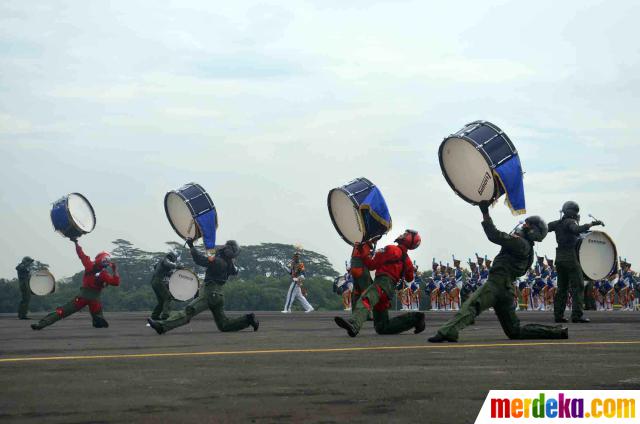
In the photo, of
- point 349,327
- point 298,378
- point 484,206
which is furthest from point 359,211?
point 298,378

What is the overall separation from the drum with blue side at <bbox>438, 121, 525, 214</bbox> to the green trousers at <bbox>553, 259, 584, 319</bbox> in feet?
15.5

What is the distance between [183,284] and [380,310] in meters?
8.56

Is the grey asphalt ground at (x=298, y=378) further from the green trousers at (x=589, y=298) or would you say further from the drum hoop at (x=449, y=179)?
the green trousers at (x=589, y=298)

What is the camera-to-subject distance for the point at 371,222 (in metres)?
17.5

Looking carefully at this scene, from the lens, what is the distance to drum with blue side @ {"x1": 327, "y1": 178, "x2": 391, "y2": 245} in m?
17.4

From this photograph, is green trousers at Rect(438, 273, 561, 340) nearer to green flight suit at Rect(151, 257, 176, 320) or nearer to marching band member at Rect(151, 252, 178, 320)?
marching band member at Rect(151, 252, 178, 320)

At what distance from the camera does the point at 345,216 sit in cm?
1928

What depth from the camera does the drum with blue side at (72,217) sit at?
2403 cm

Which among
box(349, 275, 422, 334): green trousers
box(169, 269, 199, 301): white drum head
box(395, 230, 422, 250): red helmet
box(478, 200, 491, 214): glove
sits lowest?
box(349, 275, 422, 334): green trousers

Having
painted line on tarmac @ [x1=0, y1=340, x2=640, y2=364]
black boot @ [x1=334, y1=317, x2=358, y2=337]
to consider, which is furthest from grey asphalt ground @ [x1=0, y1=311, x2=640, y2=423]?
black boot @ [x1=334, y1=317, x2=358, y2=337]

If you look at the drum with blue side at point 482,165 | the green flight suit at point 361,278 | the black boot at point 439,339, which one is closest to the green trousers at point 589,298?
the green flight suit at point 361,278

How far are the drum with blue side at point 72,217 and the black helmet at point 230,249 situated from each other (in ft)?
20.1

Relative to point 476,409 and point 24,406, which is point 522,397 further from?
point 24,406

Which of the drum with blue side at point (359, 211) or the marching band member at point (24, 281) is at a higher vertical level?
the drum with blue side at point (359, 211)
